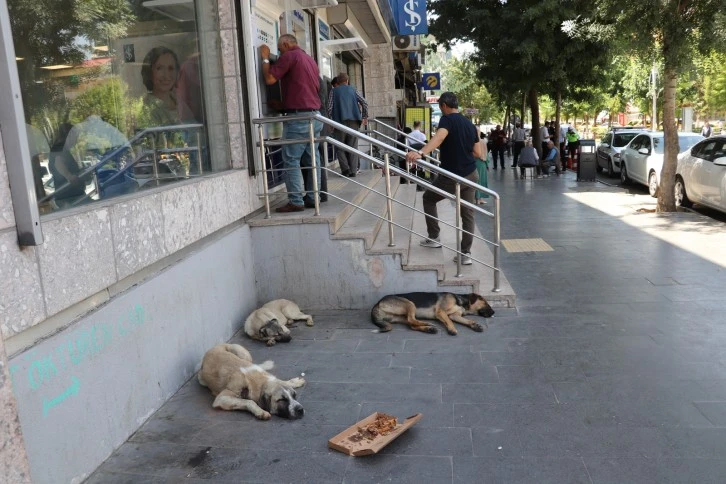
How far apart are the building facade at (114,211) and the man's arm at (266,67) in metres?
0.25

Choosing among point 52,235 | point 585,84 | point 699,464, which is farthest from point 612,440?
point 585,84

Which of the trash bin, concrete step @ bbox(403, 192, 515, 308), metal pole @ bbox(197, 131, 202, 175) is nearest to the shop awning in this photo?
concrete step @ bbox(403, 192, 515, 308)

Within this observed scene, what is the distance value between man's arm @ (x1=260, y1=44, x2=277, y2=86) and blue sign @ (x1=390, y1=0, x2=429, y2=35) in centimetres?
985

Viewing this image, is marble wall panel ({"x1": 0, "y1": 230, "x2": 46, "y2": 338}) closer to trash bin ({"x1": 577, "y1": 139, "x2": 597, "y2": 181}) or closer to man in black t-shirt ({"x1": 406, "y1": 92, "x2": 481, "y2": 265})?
man in black t-shirt ({"x1": 406, "y1": 92, "x2": 481, "y2": 265})

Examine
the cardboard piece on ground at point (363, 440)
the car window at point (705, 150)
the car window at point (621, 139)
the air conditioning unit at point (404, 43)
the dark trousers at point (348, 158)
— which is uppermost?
the air conditioning unit at point (404, 43)

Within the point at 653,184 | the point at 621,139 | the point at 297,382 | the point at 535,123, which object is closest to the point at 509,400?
the point at 297,382

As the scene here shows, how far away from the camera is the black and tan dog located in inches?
245

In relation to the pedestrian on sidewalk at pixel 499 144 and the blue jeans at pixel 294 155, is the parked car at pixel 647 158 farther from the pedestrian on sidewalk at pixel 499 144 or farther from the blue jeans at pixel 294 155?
the blue jeans at pixel 294 155

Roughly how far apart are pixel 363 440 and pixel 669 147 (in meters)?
10.8

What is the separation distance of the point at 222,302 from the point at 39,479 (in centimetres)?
277

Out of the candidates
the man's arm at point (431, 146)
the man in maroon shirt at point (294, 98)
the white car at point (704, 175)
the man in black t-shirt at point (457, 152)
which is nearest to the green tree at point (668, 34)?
the white car at point (704, 175)

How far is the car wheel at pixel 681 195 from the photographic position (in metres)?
13.2

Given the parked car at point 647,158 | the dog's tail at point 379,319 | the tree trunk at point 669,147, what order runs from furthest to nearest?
the parked car at point 647,158, the tree trunk at point 669,147, the dog's tail at point 379,319

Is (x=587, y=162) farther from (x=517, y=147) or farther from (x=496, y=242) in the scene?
(x=496, y=242)
